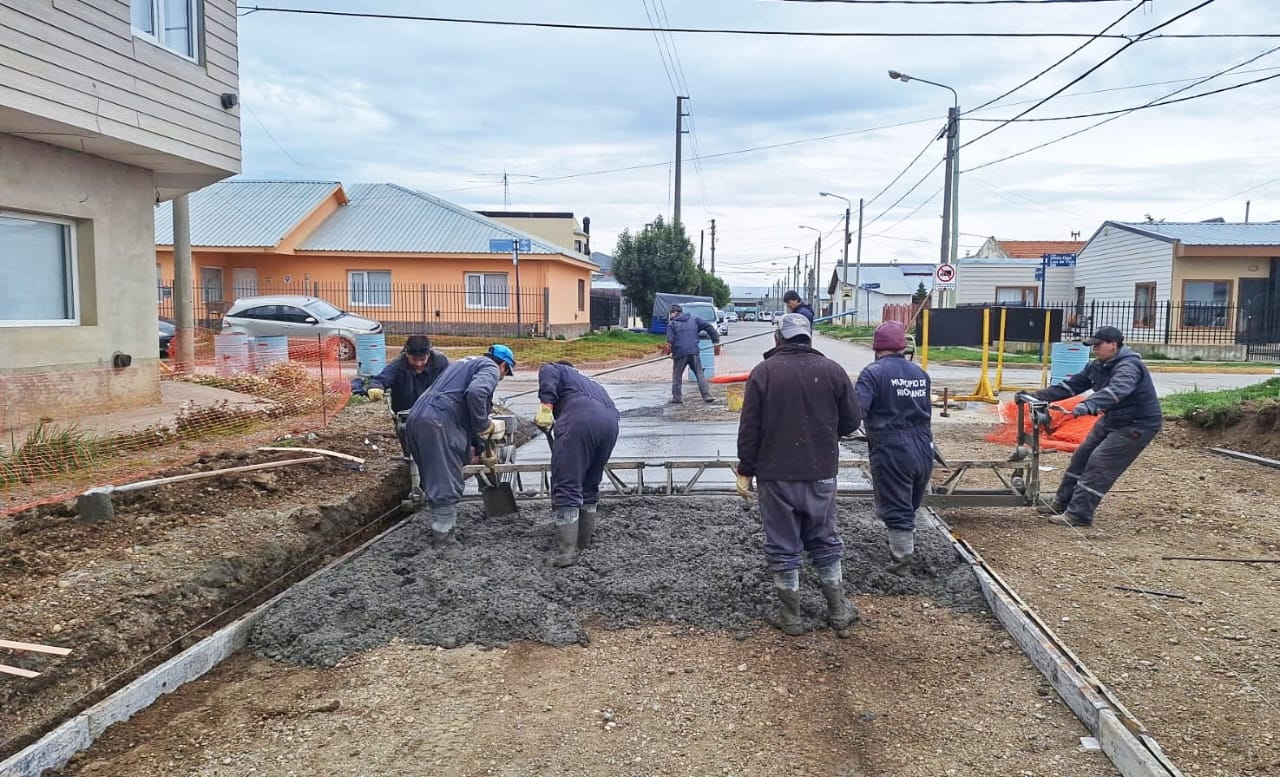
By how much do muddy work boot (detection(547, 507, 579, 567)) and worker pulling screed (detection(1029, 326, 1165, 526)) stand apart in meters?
3.56

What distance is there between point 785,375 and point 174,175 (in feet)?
32.4

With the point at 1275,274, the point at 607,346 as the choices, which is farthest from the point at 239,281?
the point at 1275,274

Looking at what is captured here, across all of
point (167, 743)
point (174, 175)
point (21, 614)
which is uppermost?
point (174, 175)

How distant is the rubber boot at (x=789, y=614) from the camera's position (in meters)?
4.72

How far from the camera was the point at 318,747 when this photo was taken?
3.64 metres

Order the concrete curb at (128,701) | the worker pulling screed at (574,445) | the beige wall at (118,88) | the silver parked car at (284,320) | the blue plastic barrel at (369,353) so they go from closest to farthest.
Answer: the concrete curb at (128,701) → the worker pulling screed at (574,445) → the beige wall at (118,88) → the blue plastic barrel at (369,353) → the silver parked car at (284,320)

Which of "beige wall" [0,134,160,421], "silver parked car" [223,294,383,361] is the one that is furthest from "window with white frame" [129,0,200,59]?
"silver parked car" [223,294,383,361]

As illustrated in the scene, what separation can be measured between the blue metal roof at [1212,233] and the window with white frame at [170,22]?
26.3 metres

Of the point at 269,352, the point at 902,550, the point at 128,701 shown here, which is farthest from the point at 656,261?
the point at 128,701

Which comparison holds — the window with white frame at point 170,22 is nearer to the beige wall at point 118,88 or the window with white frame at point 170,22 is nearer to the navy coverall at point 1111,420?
the beige wall at point 118,88

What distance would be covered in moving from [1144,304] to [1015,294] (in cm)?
859

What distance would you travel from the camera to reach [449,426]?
20.5 ft

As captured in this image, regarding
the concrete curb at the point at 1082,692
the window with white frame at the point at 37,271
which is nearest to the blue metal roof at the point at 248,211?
the window with white frame at the point at 37,271

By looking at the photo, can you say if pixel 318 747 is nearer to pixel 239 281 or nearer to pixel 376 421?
pixel 376 421
